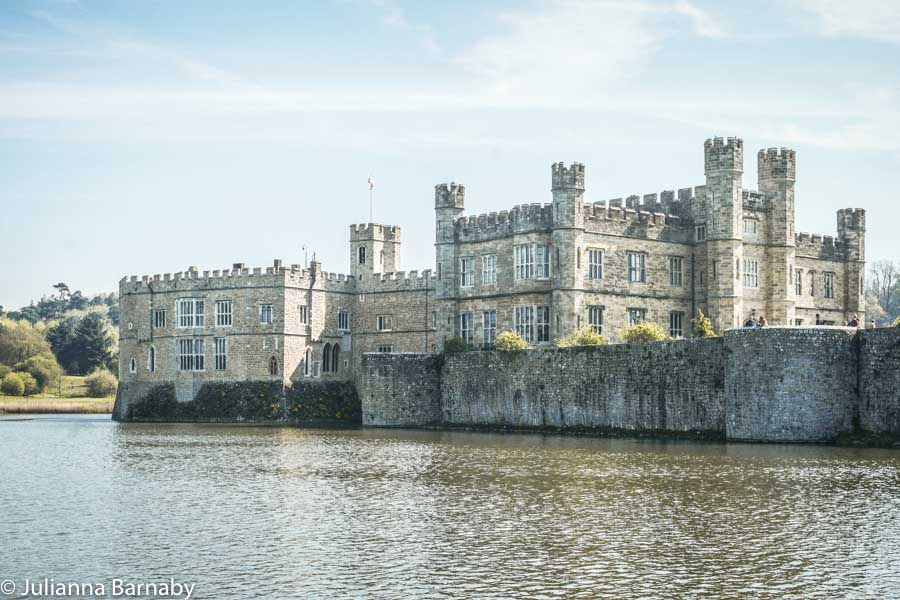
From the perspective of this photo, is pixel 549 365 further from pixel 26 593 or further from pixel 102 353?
pixel 102 353

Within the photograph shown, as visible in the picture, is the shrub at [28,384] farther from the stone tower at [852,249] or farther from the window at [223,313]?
the stone tower at [852,249]

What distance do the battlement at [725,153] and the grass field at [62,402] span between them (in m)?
46.6

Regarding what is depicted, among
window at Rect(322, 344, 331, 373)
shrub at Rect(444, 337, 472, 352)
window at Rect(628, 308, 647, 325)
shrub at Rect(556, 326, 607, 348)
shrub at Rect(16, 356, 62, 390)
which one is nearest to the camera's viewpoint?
shrub at Rect(556, 326, 607, 348)

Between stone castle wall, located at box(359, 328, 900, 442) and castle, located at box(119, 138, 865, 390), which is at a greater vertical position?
castle, located at box(119, 138, 865, 390)

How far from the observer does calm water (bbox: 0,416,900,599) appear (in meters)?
18.4

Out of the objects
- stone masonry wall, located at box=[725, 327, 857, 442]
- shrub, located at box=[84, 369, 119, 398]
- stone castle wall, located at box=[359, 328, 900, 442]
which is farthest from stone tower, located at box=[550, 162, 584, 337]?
shrub, located at box=[84, 369, 119, 398]

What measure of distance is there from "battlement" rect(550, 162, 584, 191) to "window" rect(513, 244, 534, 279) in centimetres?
335

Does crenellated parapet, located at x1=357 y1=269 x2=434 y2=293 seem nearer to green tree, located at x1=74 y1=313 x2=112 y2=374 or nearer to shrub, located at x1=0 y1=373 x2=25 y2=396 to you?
shrub, located at x1=0 y1=373 x2=25 y2=396

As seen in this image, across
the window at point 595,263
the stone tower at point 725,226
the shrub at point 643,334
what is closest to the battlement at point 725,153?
the stone tower at point 725,226

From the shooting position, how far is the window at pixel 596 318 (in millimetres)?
56250

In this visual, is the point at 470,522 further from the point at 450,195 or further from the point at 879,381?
the point at 450,195

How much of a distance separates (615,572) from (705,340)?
25238 millimetres

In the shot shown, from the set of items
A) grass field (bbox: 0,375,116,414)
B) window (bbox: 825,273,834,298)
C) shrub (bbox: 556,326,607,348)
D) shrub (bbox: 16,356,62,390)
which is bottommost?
grass field (bbox: 0,375,116,414)

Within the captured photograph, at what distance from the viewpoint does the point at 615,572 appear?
1883 cm
